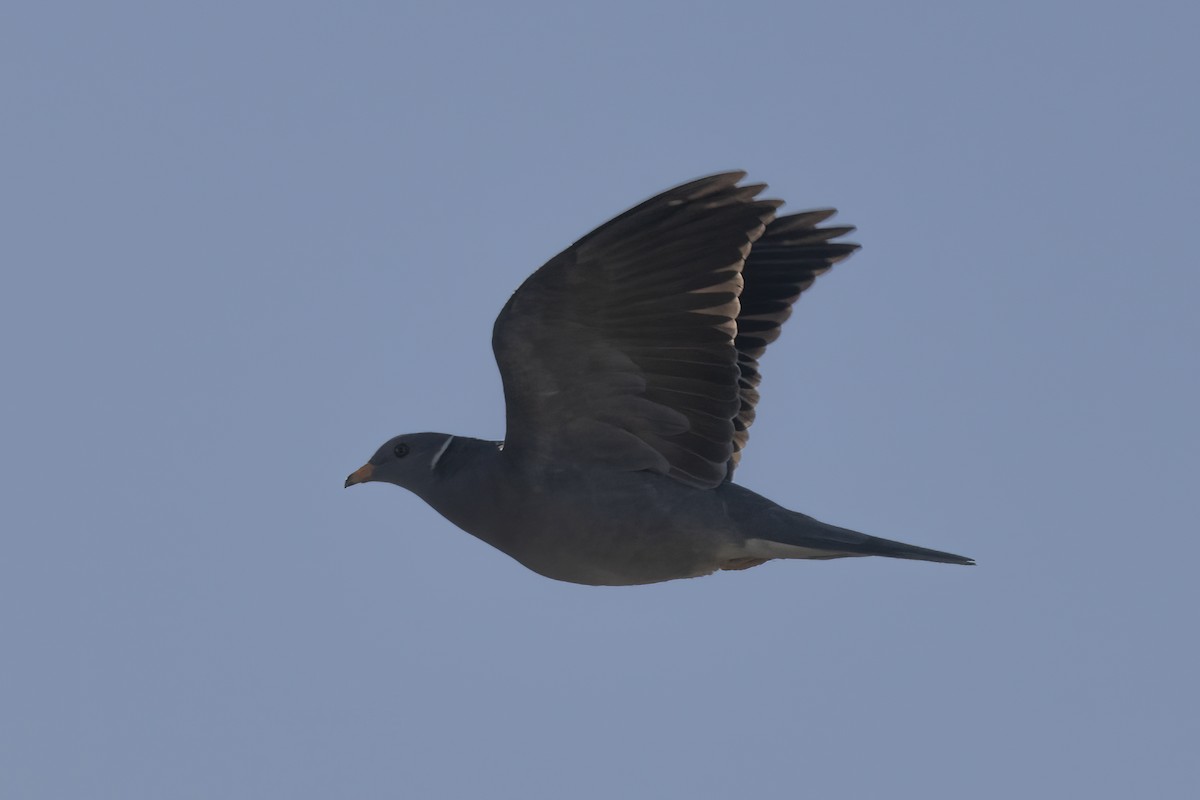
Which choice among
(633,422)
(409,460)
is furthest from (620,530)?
(409,460)

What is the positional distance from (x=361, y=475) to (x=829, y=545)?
3018mm

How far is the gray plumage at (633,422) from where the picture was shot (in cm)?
948

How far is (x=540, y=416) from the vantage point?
1001 cm

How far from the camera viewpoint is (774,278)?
1122cm

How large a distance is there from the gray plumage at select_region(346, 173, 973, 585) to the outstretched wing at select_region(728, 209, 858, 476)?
1.79 ft

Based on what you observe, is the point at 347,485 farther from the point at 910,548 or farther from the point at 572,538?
the point at 910,548

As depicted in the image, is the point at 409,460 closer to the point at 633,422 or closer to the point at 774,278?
the point at 633,422

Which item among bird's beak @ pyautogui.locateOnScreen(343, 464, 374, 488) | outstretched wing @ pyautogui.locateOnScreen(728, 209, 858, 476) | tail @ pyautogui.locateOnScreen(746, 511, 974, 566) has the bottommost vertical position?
tail @ pyautogui.locateOnScreen(746, 511, 974, 566)

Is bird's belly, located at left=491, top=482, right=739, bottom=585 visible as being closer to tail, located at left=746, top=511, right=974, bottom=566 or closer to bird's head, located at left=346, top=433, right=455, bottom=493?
tail, located at left=746, top=511, right=974, bottom=566

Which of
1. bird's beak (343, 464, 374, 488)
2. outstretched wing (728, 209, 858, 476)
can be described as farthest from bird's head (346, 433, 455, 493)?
outstretched wing (728, 209, 858, 476)

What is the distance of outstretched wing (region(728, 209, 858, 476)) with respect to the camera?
11.1 m

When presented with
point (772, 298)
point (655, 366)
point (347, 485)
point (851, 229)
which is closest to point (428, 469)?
point (347, 485)

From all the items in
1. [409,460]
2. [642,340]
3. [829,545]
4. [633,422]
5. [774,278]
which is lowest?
[829,545]

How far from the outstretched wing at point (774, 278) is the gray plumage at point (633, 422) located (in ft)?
1.79
